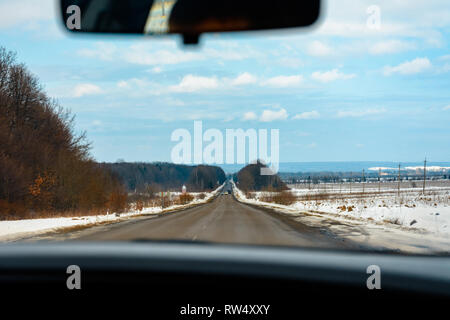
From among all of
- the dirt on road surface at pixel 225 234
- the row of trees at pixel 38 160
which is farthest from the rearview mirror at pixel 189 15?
the row of trees at pixel 38 160

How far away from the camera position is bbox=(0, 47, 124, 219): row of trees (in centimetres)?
4088

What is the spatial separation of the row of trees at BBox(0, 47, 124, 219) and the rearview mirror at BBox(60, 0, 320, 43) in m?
37.9

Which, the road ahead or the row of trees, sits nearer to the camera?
the road ahead

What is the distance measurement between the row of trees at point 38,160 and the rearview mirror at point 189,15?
37918mm

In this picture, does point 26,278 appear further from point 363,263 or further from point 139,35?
point 363,263

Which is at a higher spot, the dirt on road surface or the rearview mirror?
the rearview mirror

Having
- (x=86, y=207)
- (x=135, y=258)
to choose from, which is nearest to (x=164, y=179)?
(x=86, y=207)

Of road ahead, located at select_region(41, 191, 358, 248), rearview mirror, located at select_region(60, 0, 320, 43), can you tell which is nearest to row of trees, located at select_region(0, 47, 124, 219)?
road ahead, located at select_region(41, 191, 358, 248)

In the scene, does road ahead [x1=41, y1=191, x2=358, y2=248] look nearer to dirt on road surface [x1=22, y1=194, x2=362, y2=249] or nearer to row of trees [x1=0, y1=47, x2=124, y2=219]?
dirt on road surface [x1=22, y1=194, x2=362, y2=249]

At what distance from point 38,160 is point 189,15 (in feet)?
148

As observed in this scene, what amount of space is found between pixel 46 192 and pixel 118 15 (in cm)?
4271

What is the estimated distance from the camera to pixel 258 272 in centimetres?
417

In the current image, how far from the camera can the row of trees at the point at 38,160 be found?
40875 millimetres

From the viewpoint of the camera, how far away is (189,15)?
310 centimetres
